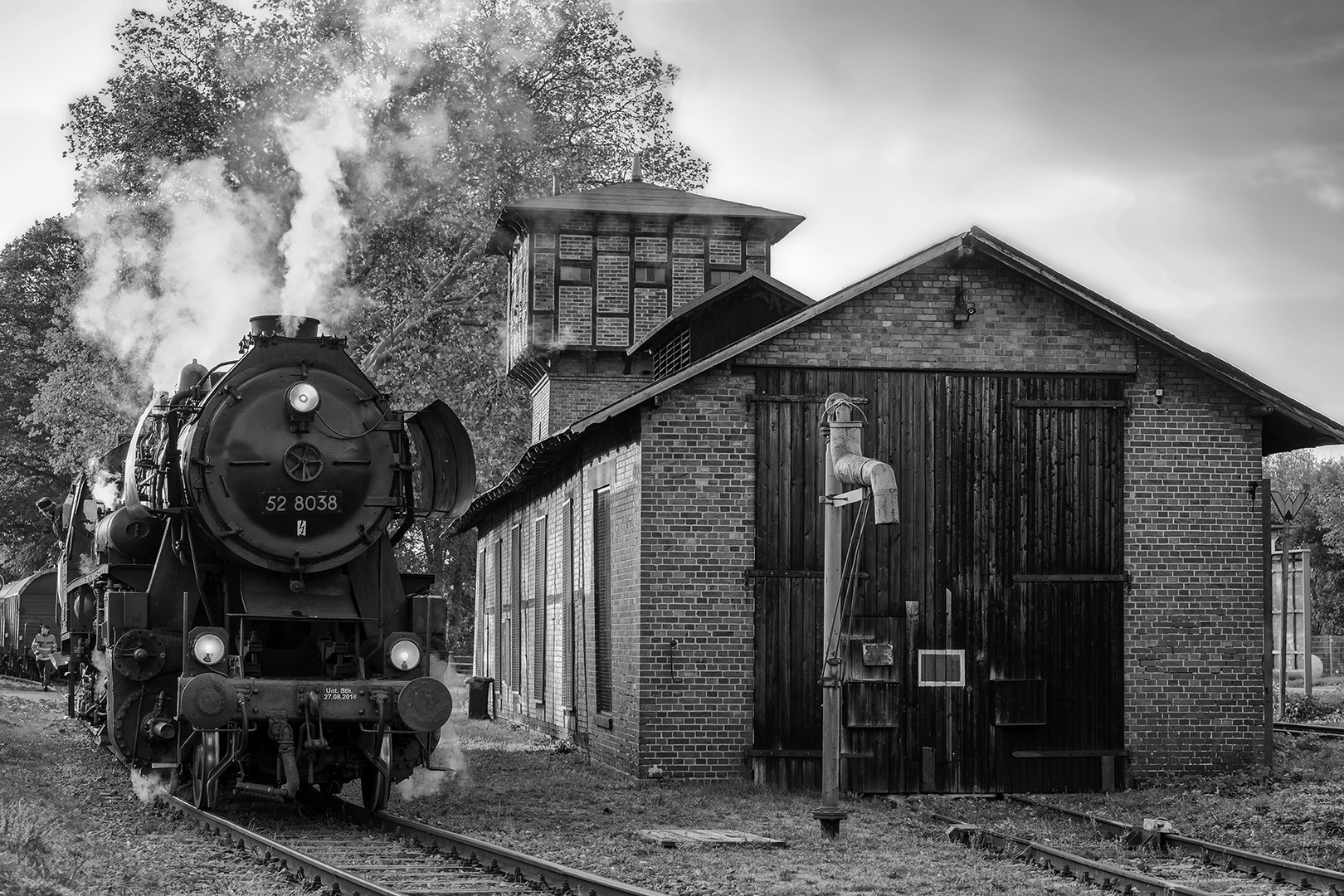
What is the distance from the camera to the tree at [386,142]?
97.7 ft

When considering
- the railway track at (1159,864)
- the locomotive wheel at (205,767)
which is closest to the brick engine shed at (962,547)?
the railway track at (1159,864)

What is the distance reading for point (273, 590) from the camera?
11258 millimetres

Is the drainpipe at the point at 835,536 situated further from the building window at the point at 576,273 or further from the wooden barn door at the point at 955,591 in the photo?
the building window at the point at 576,273

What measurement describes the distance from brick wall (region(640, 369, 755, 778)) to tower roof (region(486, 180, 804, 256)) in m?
10.6

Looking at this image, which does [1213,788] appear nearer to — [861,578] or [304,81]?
[861,578]

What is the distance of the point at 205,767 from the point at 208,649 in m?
0.81

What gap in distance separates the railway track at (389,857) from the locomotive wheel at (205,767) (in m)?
0.10

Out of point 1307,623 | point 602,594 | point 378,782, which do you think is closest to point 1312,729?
point 1307,623

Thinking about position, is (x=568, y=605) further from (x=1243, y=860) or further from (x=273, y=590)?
(x=1243, y=860)

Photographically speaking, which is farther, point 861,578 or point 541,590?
point 541,590

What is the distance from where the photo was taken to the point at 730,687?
13.8 m

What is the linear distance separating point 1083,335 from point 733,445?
3481 mm

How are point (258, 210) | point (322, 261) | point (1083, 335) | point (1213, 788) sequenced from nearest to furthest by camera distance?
point (1213, 788)
point (1083, 335)
point (322, 261)
point (258, 210)

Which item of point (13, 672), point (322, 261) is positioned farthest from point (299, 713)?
point (13, 672)
